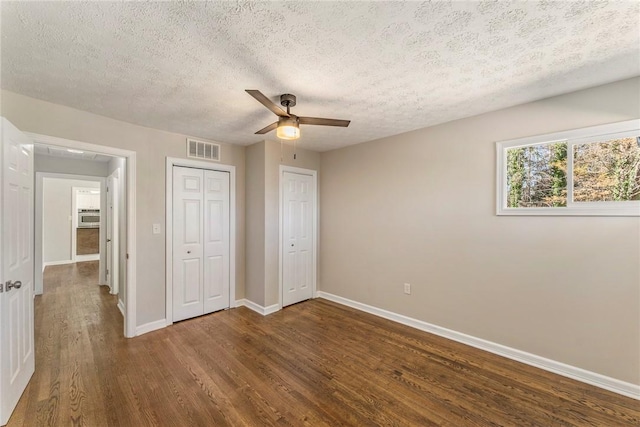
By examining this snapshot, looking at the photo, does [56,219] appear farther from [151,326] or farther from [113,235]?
[151,326]

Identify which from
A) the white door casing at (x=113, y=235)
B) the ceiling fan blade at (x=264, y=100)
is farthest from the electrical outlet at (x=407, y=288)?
the white door casing at (x=113, y=235)

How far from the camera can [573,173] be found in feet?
7.78

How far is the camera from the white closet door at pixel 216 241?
3.81 metres

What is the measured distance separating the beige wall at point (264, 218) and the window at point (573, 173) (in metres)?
2.84

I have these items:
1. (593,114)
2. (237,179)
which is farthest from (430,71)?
(237,179)

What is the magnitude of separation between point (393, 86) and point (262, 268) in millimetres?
2912

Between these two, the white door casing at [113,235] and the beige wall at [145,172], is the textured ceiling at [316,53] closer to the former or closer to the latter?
the beige wall at [145,172]

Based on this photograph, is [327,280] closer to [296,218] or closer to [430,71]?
[296,218]

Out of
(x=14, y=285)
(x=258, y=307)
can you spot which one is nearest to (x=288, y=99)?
(x=14, y=285)

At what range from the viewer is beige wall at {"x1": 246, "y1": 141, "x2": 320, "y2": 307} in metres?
3.82

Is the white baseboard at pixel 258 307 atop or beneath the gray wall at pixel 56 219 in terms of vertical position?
beneath

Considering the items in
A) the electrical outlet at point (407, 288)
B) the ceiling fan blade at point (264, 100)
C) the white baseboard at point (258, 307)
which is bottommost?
the white baseboard at point (258, 307)

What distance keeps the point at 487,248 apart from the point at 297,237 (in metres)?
2.65

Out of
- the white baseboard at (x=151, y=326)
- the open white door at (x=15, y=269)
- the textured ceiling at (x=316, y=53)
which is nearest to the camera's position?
the textured ceiling at (x=316, y=53)
